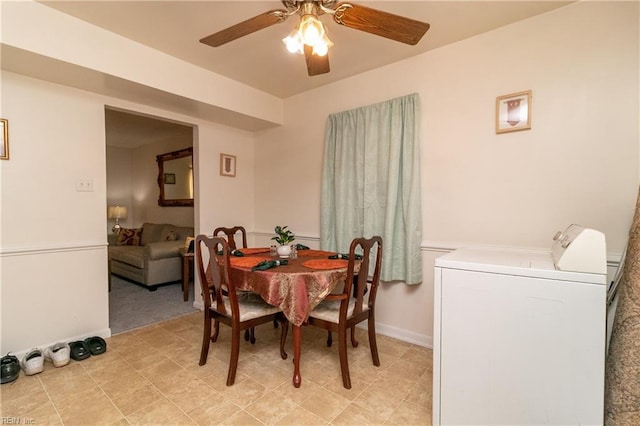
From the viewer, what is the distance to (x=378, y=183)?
8.59 feet

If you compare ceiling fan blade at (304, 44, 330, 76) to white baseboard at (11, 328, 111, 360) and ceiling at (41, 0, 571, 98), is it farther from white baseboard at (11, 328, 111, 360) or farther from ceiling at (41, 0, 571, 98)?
white baseboard at (11, 328, 111, 360)

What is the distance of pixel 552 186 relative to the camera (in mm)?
1920

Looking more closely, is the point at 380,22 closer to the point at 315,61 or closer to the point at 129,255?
the point at 315,61

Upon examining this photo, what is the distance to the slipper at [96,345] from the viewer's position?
226cm

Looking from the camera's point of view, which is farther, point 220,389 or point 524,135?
point 524,135

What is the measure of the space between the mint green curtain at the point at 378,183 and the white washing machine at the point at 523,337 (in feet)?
3.17

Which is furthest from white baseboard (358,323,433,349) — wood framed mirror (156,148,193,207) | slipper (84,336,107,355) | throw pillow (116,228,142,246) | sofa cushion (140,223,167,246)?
throw pillow (116,228,142,246)

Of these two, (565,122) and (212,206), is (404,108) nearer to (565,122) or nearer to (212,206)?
(565,122)

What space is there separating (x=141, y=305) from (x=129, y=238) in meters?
2.36

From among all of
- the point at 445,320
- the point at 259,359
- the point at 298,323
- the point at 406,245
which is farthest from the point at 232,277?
the point at 406,245

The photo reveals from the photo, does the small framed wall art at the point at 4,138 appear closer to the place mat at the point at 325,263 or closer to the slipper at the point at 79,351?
the slipper at the point at 79,351

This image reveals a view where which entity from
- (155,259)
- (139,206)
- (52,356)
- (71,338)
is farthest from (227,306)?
(139,206)

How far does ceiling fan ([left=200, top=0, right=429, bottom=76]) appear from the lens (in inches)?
56.6

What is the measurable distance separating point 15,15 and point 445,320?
3.00 metres
